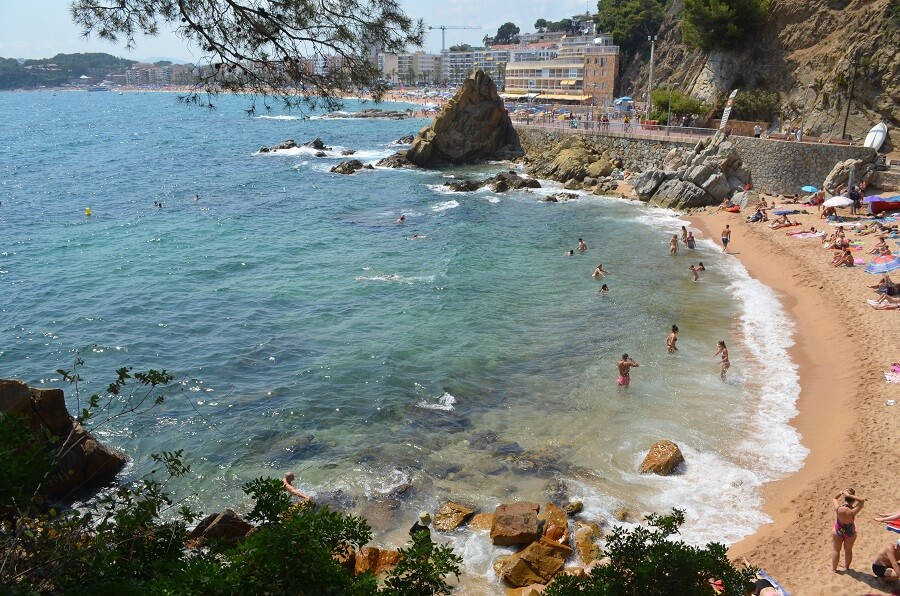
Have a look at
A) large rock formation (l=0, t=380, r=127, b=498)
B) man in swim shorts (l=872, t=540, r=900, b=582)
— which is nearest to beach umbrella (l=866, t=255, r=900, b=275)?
man in swim shorts (l=872, t=540, r=900, b=582)

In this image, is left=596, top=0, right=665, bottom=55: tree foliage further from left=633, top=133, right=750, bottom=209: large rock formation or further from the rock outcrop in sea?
left=633, top=133, right=750, bottom=209: large rock formation

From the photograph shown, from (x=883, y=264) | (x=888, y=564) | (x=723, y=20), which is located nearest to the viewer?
(x=888, y=564)

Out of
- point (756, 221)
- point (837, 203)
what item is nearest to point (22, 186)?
point (756, 221)

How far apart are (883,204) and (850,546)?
78.8 ft

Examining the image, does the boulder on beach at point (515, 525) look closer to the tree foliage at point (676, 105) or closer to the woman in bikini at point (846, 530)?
the woman in bikini at point (846, 530)

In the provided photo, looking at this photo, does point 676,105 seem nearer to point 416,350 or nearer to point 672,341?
point 672,341

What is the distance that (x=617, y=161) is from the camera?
49.3 metres

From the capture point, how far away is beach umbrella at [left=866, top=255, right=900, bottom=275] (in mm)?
22672

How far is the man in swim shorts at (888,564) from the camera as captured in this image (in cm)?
1006

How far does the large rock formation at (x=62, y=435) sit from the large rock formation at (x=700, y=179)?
3384 cm

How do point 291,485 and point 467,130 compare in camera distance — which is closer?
point 291,485

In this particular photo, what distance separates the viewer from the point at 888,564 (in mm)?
10141

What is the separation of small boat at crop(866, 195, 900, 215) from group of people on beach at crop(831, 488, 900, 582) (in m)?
23.1

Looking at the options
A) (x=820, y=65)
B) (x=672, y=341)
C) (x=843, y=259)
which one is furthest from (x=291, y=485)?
(x=820, y=65)
